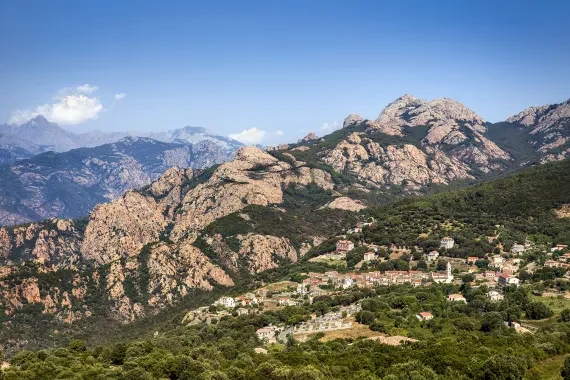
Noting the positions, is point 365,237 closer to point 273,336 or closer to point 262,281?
point 262,281

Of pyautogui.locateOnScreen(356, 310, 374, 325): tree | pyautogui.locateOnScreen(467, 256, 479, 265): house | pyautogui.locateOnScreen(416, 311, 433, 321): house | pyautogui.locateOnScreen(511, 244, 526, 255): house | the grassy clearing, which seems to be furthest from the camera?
pyautogui.locateOnScreen(511, 244, 526, 255): house

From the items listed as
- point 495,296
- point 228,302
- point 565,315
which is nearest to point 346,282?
point 228,302

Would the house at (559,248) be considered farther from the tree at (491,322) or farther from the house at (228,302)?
the house at (228,302)

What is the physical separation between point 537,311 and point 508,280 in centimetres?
1990

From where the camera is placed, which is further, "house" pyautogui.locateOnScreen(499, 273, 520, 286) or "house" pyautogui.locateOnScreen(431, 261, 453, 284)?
"house" pyautogui.locateOnScreen(431, 261, 453, 284)

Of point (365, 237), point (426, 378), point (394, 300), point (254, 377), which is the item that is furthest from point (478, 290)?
point (365, 237)

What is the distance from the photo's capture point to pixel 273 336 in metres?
81.2

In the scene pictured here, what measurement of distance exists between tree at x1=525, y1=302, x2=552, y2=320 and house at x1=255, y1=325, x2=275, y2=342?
38.2 m

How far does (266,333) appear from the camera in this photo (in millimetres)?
81875

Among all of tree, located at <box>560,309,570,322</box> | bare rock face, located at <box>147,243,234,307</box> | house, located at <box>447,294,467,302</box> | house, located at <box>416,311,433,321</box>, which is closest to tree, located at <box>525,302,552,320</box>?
tree, located at <box>560,309,570,322</box>

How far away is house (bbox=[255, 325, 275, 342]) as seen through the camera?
80.4 m

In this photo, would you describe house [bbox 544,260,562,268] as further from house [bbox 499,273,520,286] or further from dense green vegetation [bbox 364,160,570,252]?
dense green vegetation [bbox 364,160,570,252]

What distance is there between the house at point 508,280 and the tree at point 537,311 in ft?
53.2

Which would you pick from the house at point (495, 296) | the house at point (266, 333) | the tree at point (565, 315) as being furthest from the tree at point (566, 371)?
the house at point (266, 333)
